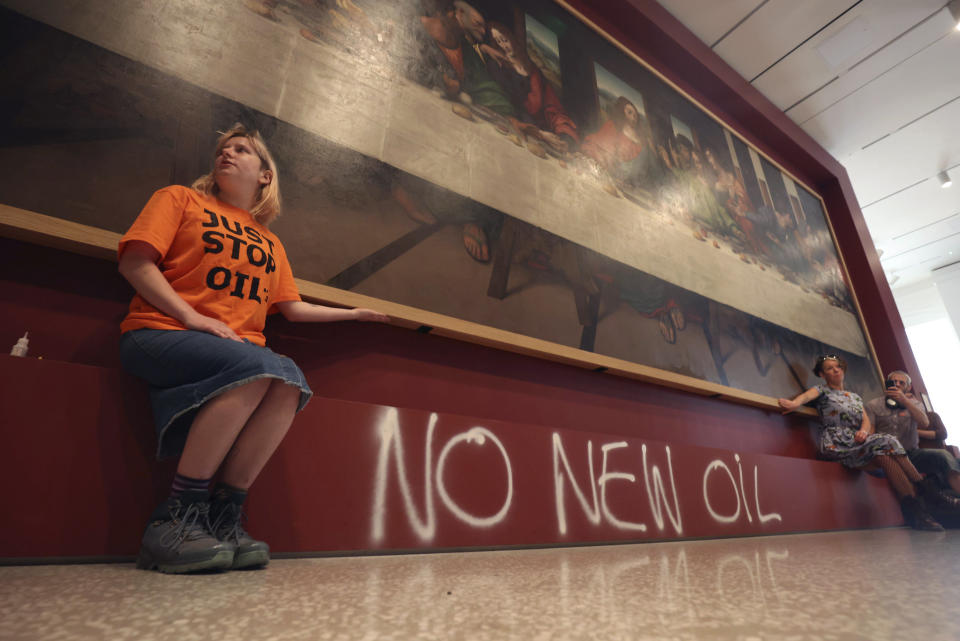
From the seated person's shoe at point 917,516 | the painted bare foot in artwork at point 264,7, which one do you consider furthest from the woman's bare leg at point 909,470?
the painted bare foot in artwork at point 264,7

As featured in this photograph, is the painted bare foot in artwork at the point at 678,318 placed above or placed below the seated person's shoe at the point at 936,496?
above

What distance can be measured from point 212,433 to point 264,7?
1.59 meters

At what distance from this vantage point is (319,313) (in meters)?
1.29

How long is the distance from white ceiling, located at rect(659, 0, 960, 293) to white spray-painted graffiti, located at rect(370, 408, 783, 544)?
3.33m

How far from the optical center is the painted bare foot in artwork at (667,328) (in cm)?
226

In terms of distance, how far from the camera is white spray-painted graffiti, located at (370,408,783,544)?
125cm

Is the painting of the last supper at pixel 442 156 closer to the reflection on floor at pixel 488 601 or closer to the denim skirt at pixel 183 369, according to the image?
the denim skirt at pixel 183 369

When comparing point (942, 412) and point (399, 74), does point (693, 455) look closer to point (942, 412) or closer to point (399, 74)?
point (399, 74)

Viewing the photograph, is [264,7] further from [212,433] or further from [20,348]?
[212,433]

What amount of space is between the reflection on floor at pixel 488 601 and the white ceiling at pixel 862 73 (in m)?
3.83

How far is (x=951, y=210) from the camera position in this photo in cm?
568

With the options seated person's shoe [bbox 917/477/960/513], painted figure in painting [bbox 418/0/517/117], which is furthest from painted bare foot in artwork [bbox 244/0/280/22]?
seated person's shoe [bbox 917/477/960/513]

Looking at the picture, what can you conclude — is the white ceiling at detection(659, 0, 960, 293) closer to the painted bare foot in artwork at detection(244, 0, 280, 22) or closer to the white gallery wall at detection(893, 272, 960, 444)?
the white gallery wall at detection(893, 272, 960, 444)

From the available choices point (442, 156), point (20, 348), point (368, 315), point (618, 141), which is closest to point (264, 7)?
point (442, 156)
